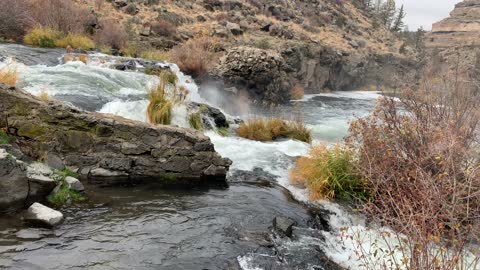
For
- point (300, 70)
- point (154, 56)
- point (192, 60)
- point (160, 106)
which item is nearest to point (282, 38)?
point (300, 70)

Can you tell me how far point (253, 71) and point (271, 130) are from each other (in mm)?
8593

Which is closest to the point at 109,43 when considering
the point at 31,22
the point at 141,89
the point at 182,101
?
the point at 31,22

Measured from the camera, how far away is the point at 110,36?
720 inches

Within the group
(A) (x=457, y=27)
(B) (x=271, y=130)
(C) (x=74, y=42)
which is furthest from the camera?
(A) (x=457, y=27)

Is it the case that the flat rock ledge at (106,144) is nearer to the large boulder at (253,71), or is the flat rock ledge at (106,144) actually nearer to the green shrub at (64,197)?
the green shrub at (64,197)

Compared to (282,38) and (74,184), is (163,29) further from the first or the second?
(74,184)

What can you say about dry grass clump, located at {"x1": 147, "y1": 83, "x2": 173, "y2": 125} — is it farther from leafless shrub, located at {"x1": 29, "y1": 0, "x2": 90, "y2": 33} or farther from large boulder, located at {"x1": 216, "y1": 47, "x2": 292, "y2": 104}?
leafless shrub, located at {"x1": 29, "y1": 0, "x2": 90, "y2": 33}

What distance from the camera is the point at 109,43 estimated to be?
1836cm

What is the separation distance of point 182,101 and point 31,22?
1033cm

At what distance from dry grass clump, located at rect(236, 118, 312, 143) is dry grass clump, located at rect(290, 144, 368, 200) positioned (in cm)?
331

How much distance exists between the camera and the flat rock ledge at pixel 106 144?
5.98 meters

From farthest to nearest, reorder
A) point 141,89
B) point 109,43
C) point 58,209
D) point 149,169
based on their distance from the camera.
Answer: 1. point 109,43
2. point 141,89
3. point 149,169
4. point 58,209

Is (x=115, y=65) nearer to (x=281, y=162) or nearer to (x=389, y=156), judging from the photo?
(x=281, y=162)

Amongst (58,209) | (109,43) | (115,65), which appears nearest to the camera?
(58,209)
